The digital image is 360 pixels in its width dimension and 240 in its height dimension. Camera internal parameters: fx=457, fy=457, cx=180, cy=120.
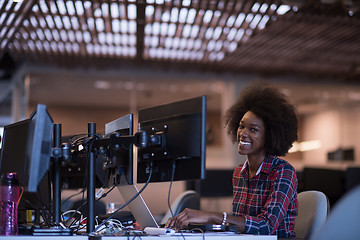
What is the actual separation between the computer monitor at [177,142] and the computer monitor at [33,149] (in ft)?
1.63

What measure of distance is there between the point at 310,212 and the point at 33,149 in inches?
66.7

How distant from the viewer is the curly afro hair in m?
3.03

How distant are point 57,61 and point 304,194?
6.22 meters

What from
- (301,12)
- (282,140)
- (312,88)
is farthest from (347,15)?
(312,88)

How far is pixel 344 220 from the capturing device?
181 centimetres

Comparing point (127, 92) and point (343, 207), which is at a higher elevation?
point (127, 92)

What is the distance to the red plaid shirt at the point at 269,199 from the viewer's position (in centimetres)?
248

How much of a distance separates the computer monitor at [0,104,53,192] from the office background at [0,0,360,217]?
922 mm

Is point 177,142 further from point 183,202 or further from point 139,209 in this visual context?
point 183,202

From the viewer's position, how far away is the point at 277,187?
8.64ft

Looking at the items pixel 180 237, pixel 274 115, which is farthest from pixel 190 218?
pixel 274 115

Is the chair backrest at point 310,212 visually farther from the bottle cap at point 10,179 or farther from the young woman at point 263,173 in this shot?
the bottle cap at point 10,179

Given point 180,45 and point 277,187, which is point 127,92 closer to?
point 180,45

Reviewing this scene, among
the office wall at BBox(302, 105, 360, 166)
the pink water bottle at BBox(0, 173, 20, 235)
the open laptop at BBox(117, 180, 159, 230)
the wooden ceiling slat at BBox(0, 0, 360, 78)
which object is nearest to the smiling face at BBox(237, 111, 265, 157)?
the open laptop at BBox(117, 180, 159, 230)
